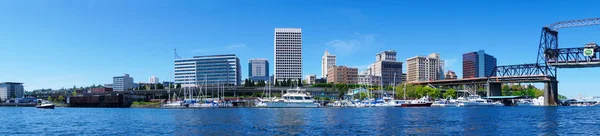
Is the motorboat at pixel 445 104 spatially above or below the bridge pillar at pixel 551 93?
below

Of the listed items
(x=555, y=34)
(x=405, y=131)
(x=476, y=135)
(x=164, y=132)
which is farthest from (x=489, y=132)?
(x=555, y=34)

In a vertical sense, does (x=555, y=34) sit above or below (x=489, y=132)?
above

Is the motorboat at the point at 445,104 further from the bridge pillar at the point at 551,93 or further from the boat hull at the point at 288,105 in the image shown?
the boat hull at the point at 288,105

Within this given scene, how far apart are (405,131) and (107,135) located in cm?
3248

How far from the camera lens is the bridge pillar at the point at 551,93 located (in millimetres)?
188000

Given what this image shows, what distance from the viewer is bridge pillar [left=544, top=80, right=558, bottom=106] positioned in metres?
188

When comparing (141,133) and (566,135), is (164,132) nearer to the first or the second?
(141,133)

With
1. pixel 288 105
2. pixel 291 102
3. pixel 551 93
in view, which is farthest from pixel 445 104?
pixel 288 105

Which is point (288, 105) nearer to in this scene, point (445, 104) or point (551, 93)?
point (445, 104)

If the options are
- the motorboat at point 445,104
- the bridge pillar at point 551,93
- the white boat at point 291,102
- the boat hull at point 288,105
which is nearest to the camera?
the boat hull at point 288,105

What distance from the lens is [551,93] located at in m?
190

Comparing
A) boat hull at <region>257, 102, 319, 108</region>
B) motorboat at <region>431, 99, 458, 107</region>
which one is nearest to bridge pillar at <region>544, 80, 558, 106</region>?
motorboat at <region>431, 99, 458, 107</region>

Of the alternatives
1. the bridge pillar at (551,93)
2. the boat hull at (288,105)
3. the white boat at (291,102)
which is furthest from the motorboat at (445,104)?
the boat hull at (288,105)

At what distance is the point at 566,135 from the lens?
55.2 metres
